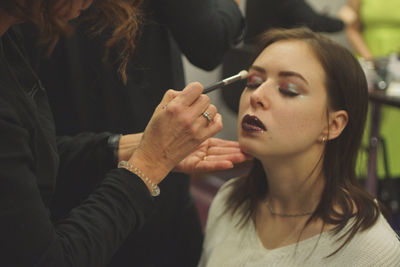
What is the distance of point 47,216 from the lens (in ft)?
2.26

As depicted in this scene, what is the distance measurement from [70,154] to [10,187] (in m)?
0.44

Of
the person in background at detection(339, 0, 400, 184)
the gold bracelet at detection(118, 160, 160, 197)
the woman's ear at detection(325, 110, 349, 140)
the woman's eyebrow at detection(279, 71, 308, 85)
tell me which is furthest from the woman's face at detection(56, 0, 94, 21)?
the person in background at detection(339, 0, 400, 184)

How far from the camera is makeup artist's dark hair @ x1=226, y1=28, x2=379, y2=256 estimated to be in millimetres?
1021

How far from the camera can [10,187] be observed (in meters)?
0.63

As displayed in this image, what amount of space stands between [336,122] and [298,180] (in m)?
0.17

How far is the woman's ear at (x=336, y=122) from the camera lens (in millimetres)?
1055

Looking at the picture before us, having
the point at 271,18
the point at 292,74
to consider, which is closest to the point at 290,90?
the point at 292,74

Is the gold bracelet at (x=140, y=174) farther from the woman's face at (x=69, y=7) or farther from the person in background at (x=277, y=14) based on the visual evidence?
the person in background at (x=277, y=14)

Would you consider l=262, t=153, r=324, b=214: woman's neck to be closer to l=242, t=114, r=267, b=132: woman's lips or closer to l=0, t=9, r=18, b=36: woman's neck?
l=242, t=114, r=267, b=132: woman's lips

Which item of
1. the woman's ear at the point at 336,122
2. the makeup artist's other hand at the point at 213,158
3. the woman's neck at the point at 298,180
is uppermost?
the woman's ear at the point at 336,122

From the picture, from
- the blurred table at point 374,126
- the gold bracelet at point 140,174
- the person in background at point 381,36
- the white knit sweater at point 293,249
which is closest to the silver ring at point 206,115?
the gold bracelet at point 140,174

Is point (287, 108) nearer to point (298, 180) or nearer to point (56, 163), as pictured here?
point (298, 180)

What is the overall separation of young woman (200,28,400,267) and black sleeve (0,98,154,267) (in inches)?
14.2

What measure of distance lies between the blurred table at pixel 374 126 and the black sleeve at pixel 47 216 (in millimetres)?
1307
